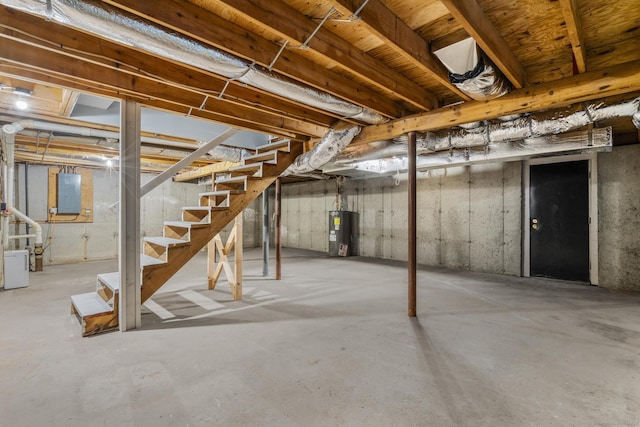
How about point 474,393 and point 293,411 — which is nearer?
point 293,411

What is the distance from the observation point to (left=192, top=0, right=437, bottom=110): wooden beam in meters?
1.57

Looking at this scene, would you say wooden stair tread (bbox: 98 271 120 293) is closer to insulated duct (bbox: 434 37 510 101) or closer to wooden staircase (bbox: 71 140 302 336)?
wooden staircase (bbox: 71 140 302 336)

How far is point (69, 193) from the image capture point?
636 cm

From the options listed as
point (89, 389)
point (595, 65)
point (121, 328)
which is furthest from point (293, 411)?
point (595, 65)

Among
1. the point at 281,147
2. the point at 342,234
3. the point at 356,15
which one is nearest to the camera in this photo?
the point at 356,15

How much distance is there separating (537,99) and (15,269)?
652 centimetres

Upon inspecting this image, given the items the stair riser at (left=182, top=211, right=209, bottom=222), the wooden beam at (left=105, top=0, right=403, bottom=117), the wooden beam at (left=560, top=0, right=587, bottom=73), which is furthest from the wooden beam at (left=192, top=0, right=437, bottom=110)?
the stair riser at (left=182, top=211, right=209, bottom=222)

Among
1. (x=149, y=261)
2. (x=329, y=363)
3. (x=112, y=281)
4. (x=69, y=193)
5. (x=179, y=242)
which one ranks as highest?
(x=69, y=193)

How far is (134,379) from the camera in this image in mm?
1906

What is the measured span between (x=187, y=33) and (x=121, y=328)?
97.6 inches

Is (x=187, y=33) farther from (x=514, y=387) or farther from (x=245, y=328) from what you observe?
(x=514, y=387)

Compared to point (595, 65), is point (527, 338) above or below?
below

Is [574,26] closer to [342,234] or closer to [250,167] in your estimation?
[250,167]

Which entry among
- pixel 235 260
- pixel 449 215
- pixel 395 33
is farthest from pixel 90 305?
pixel 449 215
